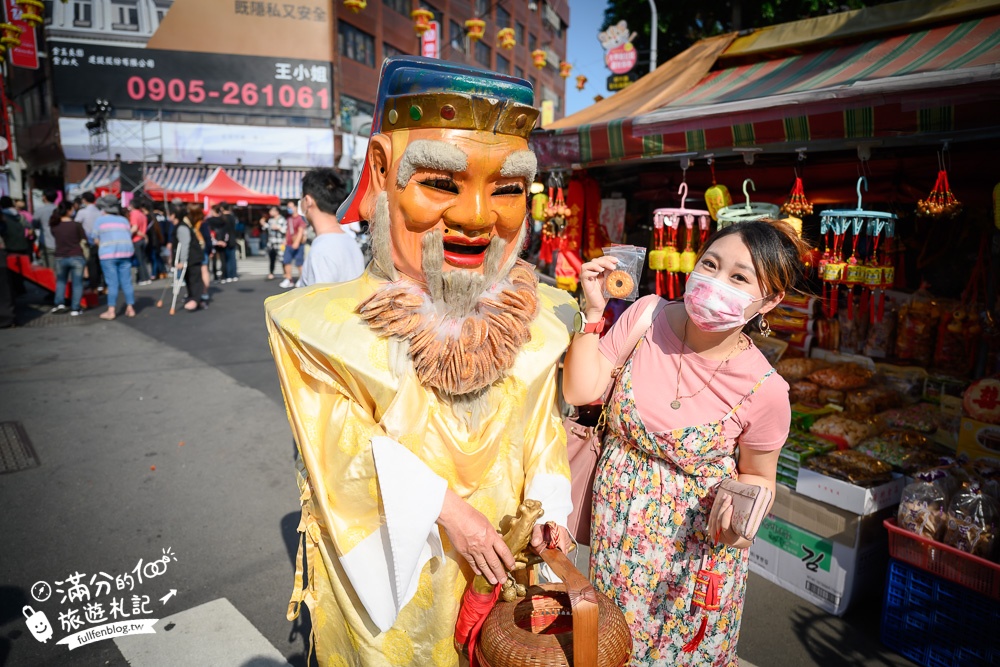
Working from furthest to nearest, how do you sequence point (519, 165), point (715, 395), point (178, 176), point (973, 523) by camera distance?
1. point (178, 176)
2. point (973, 523)
3. point (715, 395)
4. point (519, 165)

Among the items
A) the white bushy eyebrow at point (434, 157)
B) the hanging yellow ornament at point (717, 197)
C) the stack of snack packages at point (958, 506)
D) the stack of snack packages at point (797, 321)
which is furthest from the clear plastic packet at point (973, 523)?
the white bushy eyebrow at point (434, 157)

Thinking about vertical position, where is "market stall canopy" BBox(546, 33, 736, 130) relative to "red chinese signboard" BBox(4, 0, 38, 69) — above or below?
below

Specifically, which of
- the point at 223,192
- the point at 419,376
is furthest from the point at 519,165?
the point at 223,192

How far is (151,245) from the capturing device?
1302 cm

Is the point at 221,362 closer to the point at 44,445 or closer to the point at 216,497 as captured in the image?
the point at 44,445

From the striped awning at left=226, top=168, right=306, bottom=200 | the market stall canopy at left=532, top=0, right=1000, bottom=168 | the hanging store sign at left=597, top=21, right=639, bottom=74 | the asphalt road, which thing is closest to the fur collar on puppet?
the asphalt road

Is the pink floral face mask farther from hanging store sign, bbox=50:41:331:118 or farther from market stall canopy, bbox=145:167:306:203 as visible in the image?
hanging store sign, bbox=50:41:331:118

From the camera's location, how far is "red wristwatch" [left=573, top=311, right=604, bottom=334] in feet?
5.70

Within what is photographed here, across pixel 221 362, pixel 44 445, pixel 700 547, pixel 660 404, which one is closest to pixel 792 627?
pixel 700 547

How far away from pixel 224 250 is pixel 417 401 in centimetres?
1381

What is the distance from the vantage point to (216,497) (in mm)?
3980

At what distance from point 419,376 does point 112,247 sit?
889 centimetres

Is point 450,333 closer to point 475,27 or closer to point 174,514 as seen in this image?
point 174,514

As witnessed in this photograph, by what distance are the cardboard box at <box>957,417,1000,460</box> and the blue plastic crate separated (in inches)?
32.1
